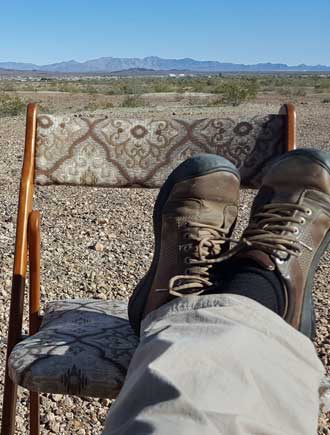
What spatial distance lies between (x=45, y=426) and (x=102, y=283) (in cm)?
151

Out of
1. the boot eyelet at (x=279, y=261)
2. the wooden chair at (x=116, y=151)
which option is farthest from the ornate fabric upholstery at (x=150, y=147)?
the boot eyelet at (x=279, y=261)

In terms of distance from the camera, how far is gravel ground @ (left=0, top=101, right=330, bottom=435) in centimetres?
268

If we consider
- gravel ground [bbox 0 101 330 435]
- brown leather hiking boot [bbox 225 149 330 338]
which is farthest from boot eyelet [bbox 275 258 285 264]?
gravel ground [bbox 0 101 330 435]

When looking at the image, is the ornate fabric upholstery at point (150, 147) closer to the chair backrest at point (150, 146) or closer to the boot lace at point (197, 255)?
the chair backrest at point (150, 146)

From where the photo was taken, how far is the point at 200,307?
4.68ft

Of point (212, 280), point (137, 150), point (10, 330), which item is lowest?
point (10, 330)

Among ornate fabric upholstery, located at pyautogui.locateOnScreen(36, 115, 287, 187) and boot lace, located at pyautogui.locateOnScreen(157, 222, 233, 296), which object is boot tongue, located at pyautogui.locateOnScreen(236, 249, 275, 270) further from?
ornate fabric upholstery, located at pyautogui.locateOnScreen(36, 115, 287, 187)

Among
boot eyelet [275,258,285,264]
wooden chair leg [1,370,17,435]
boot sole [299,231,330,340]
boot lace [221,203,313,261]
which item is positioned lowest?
wooden chair leg [1,370,17,435]

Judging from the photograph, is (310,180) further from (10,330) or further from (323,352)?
(323,352)

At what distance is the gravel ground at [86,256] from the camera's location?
2.68 m

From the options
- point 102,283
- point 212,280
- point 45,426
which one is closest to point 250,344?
point 212,280

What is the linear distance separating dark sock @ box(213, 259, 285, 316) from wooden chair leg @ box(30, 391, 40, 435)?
831 millimetres

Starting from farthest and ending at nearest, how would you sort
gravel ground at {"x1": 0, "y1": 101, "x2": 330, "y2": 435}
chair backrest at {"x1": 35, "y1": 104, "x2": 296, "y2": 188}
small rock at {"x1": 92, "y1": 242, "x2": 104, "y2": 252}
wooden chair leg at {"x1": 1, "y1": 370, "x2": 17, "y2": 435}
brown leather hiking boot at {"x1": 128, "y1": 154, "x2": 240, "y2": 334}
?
small rock at {"x1": 92, "y1": 242, "x2": 104, "y2": 252}, gravel ground at {"x1": 0, "y1": 101, "x2": 330, "y2": 435}, chair backrest at {"x1": 35, "y1": 104, "x2": 296, "y2": 188}, wooden chair leg at {"x1": 1, "y1": 370, "x2": 17, "y2": 435}, brown leather hiking boot at {"x1": 128, "y1": 154, "x2": 240, "y2": 334}

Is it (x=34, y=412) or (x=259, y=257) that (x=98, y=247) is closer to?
(x=34, y=412)
